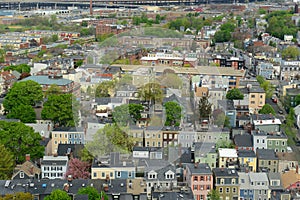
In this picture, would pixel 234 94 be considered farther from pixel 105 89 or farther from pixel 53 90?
pixel 105 89

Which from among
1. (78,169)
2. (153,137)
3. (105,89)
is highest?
(105,89)

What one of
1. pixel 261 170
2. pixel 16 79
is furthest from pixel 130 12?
pixel 261 170

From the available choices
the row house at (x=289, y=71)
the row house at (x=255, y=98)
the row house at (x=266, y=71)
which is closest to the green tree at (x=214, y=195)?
the row house at (x=255, y=98)

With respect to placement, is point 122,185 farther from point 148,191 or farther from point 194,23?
point 194,23

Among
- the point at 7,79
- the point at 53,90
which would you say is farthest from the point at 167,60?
the point at 7,79

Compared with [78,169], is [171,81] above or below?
above

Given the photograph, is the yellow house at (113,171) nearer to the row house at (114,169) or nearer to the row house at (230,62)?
the row house at (114,169)

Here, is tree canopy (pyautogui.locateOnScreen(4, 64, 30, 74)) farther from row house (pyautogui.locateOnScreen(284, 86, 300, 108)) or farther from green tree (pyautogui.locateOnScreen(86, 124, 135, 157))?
green tree (pyautogui.locateOnScreen(86, 124, 135, 157))
